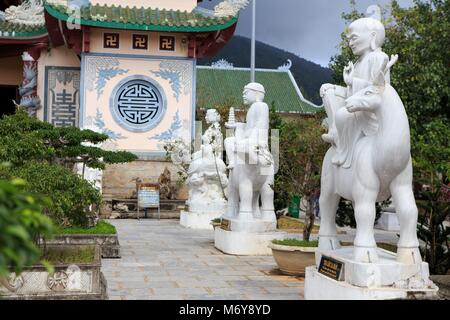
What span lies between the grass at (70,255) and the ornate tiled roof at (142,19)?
33.2 ft

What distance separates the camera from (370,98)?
4562 mm

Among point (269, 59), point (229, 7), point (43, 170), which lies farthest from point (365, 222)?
point (269, 59)

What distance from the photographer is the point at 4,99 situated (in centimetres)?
2153

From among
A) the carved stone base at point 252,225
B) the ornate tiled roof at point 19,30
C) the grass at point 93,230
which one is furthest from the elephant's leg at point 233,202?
the ornate tiled roof at point 19,30

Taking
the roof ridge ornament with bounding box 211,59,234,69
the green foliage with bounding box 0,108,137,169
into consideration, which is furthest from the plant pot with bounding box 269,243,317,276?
the roof ridge ornament with bounding box 211,59,234,69

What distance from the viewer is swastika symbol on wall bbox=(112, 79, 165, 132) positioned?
638 inches

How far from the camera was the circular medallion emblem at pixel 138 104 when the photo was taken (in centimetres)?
1619

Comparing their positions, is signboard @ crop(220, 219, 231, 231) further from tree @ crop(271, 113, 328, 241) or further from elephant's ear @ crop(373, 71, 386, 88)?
elephant's ear @ crop(373, 71, 386, 88)

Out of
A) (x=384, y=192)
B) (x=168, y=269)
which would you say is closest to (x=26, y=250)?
(x=384, y=192)

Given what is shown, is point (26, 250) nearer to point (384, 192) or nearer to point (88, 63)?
point (384, 192)

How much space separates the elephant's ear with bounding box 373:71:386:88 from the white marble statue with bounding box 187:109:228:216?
8452mm

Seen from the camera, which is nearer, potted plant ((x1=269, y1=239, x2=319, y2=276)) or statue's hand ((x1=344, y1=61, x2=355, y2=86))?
statue's hand ((x1=344, y1=61, x2=355, y2=86))

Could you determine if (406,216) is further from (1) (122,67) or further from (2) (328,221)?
(1) (122,67)

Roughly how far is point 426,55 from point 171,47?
7882 millimetres
